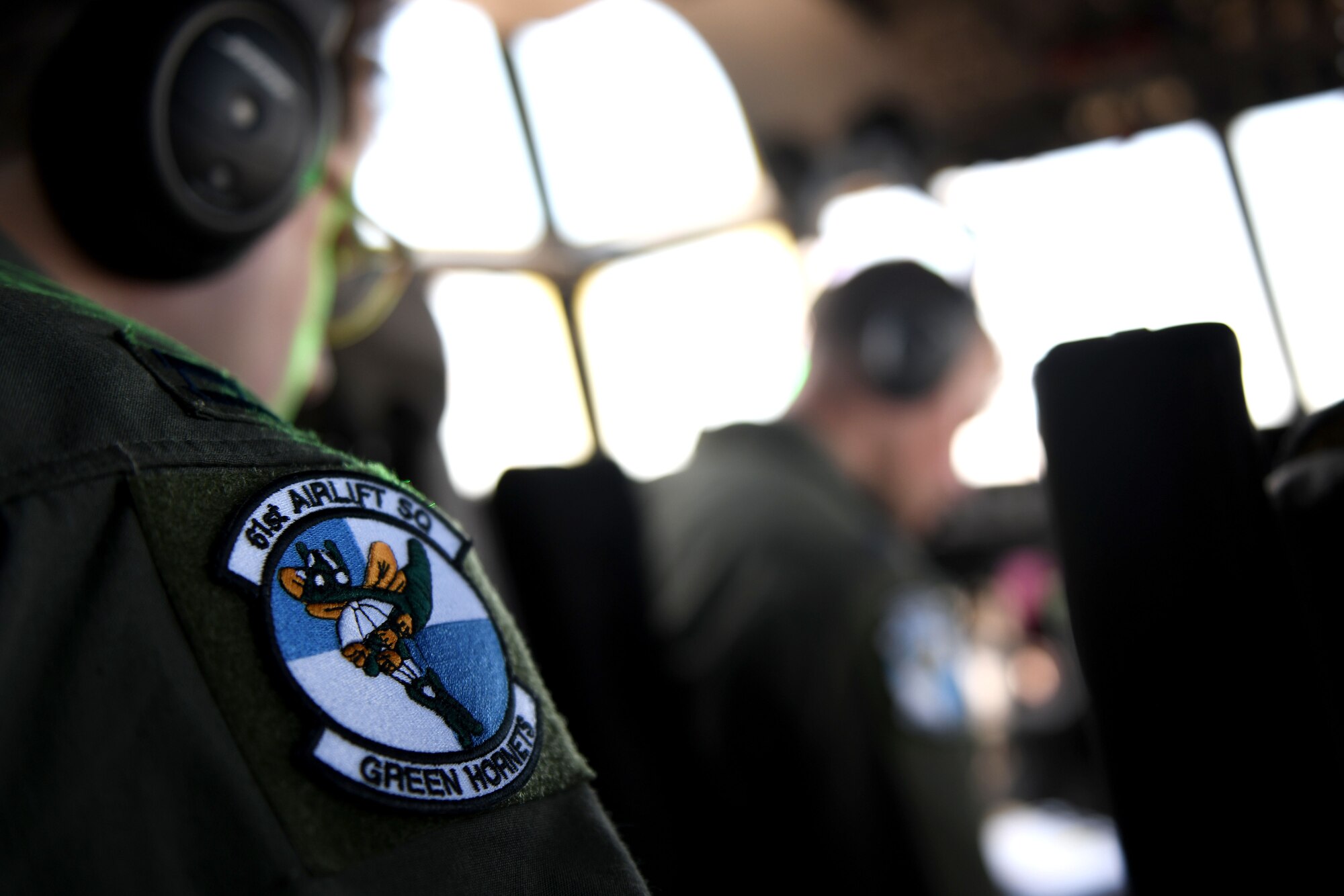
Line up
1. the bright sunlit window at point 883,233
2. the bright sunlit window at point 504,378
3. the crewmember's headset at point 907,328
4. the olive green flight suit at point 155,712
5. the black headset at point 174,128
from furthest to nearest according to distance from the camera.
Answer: the bright sunlit window at point 504,378 < the bright sunlit window at point 883,233 < the crewmember's headset at point 907,328 < the black headset at point 174,128 < the olive green flight suit at point 155,712

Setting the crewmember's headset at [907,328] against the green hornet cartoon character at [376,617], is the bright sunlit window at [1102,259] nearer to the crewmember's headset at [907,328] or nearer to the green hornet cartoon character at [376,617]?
the crewmember's headset at [907,328]

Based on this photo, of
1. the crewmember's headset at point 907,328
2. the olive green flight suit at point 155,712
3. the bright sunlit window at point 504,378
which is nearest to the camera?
the olive green flight suit at point 155,712

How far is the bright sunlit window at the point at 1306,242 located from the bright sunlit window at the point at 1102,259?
0.03 m

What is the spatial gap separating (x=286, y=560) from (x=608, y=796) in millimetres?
850

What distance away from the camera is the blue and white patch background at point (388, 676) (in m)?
0.28

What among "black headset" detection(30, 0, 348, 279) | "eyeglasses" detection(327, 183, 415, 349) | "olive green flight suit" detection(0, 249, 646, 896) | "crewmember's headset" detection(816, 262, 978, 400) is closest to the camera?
"olive green flight suit" detection(0, 249, 646, 896)

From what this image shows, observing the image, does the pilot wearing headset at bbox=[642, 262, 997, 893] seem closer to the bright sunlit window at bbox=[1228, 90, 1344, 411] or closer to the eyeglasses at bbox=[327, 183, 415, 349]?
the eyeglasses at bbox=[327, 183, 415, 349]

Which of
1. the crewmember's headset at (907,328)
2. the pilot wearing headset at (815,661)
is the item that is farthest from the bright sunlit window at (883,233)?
the pilot wearing headset at (815,661)

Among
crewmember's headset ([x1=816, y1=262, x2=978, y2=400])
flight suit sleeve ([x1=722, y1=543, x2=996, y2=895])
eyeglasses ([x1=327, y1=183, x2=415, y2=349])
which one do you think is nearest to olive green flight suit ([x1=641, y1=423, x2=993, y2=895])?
flight suit sleeve ([x1=722, y1=543, x2=996, y2=895])

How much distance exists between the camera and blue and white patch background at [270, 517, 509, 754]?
28 centimetres

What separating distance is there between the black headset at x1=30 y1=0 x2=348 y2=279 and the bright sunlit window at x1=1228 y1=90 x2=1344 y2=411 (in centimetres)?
184

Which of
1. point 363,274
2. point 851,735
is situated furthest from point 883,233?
point 363,274

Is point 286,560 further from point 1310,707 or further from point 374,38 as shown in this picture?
point 374,38

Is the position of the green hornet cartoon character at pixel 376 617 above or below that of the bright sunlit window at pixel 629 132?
below
